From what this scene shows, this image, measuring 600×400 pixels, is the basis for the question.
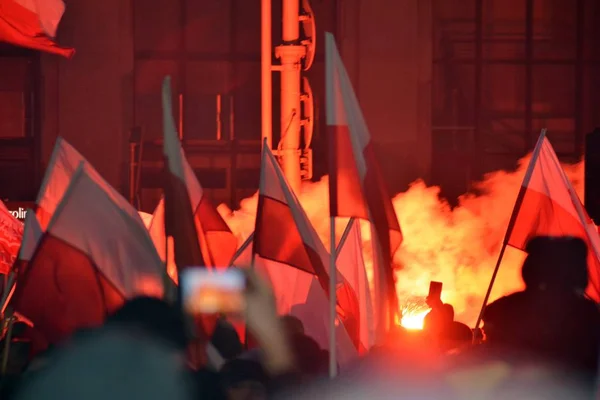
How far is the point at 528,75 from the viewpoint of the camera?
16.0 meters

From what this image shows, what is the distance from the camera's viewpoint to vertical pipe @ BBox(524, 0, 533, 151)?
52.2 ft

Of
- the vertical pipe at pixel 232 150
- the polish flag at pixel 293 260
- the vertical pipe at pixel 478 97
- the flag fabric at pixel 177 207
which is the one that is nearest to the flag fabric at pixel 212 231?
the polish flag at pixel 293 260

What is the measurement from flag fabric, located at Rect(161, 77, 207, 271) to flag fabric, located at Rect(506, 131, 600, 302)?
7.54 feet

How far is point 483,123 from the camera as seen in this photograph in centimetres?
1603

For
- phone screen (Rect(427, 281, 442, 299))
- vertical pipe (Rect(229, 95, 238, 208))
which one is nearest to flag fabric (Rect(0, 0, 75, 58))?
vertical pipe (Rect(229, 95, 238, 208))

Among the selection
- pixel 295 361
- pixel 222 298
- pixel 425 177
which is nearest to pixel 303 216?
pixel 222 298

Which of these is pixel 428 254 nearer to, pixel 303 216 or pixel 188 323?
pixel 303 216

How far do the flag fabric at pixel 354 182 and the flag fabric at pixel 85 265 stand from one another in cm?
104

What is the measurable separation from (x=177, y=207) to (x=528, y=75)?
35.0ft

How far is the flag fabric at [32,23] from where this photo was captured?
44.0ft

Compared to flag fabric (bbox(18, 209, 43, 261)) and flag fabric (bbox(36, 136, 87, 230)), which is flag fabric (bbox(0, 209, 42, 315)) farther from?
flag fabric (bbox(36, 136, 87, 230))

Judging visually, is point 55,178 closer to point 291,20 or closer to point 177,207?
point 177,207

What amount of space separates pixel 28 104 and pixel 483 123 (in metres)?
6.12

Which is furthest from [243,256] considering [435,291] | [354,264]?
[435,291]
